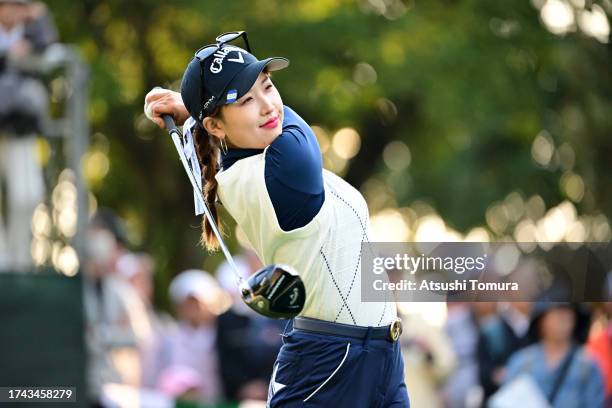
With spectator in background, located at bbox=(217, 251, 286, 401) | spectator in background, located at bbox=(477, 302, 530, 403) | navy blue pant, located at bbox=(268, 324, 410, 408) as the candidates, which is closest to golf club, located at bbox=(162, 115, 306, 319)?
navy blue pant, located at bbox=(268, 324, 410, 408)

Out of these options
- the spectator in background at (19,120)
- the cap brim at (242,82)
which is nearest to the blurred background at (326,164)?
the spectator in background at (19,120)

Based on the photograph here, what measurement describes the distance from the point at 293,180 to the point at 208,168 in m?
0.64

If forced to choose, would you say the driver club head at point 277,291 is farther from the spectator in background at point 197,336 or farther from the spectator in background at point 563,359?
the spectator in background at point 197,336

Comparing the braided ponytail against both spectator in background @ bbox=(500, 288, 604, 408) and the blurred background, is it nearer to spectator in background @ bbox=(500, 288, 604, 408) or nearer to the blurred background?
the blurred background

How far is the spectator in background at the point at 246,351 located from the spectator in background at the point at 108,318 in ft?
2.57

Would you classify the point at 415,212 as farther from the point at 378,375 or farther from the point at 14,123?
the point at 378,375

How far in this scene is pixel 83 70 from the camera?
10469 millimetres

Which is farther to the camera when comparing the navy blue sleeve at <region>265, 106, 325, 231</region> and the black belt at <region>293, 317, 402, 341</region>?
the black belt at <region>293, 317, 402, 341</region>

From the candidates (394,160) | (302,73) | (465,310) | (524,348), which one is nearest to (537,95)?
(302,73)

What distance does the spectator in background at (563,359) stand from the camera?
9211mm

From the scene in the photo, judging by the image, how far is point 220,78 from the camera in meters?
5.52

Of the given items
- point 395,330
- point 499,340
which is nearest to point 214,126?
point 395,330

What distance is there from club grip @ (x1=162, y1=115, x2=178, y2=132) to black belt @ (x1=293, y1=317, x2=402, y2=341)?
1.02 metres

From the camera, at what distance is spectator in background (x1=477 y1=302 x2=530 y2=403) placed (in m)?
9.96
